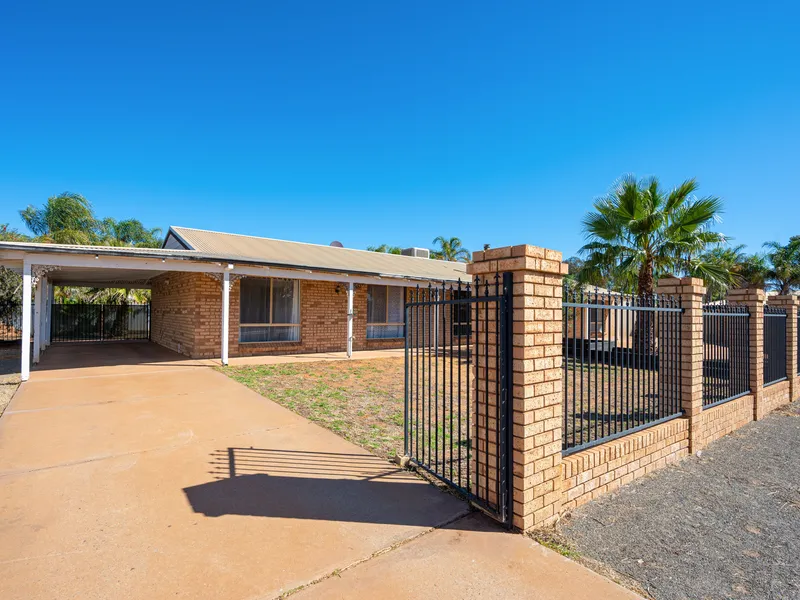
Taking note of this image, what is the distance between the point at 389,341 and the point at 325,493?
12.0 metres

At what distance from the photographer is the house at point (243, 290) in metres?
9.47

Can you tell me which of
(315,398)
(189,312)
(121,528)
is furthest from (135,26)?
(121,528)

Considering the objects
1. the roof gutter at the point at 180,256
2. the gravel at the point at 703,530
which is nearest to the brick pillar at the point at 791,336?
the gravel at the point at 703,530

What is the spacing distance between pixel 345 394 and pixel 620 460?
4.75 meters

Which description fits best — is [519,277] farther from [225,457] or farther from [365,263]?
[365,263]

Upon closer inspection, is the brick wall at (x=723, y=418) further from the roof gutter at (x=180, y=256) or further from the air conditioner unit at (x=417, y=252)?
the air conditioner unit at (x=417, y=252)

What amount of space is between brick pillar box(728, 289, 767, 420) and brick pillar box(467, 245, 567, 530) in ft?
16.2

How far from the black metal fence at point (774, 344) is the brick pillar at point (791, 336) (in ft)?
0.25

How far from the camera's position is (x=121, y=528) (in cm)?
294

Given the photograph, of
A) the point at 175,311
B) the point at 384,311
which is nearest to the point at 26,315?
the point at 175,311

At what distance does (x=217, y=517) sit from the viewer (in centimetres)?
310

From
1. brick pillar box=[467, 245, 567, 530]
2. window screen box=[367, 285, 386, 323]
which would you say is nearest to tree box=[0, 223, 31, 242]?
window screen box=[367, 285, 386, 323]

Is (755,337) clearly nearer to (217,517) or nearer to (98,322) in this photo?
(217,517)

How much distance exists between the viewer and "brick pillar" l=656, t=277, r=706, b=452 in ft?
15.4
